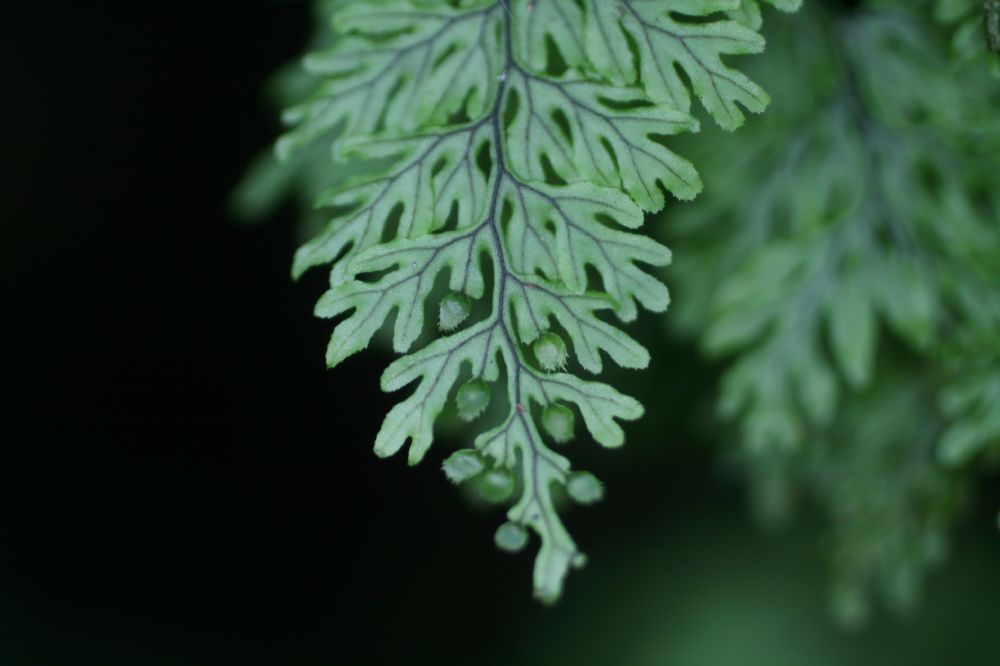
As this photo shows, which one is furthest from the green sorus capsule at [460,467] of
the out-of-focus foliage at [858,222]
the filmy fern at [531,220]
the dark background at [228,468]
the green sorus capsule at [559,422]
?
the dark background at [228,468]

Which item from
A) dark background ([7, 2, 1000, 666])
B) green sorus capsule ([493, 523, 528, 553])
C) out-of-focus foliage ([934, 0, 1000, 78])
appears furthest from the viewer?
dark background ([7, 2, 1000, 666])

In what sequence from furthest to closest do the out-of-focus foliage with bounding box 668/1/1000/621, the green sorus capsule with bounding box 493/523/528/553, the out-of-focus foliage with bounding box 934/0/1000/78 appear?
the out-of-focus foliage with bounding box 668/1/1000/621, the out-of-focus foliage with bounding box 934/0/1000/78, the green sorus capsule with bounding box 493/523/528/553

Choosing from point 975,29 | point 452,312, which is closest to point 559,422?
point 452,312

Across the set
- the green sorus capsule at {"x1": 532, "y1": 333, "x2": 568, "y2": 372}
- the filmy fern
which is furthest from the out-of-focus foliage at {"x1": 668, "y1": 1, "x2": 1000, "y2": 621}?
the green sorus capsule at {"x1": 532, "y1": 333, "x2": 568, "y2": 372}

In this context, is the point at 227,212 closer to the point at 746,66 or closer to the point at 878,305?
the point at 746,66

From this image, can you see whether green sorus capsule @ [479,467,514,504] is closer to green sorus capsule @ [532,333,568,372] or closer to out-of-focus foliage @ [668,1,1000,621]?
green sorus capsule @ [532,333,568,372]

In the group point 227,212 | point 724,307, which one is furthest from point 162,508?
point 724,307

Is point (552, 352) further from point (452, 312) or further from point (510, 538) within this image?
point (510, 538)

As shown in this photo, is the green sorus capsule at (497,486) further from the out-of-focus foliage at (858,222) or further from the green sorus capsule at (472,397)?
the out-of-focus foliage at (858,222)
